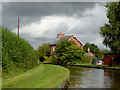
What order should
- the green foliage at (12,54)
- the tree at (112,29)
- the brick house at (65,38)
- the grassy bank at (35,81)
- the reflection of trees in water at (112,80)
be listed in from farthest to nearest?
the brick house at (65,38), the tree at (112,29), the reflection of trees in water at (112,80), the green foliage at (12,54), the grassy bank at (35,81)

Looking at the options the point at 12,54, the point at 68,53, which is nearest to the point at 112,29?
the point at 68,53

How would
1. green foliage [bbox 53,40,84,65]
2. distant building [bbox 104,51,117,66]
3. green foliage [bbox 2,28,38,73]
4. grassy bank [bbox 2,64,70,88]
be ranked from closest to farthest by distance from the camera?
grassy bank [bbox 2,64,70,88] < green foliage [bbox 2,28,38,73] < distant building [bbox 104,51,117,66] < green foliage [bbox 53,40,84,65]

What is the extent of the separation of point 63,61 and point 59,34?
83.2 feet

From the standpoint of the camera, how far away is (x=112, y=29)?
35.2 metres

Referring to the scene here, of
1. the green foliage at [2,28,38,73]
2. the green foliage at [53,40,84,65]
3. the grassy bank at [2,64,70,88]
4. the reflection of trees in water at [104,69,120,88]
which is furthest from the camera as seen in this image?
the green foliage at [53,40,84,65]

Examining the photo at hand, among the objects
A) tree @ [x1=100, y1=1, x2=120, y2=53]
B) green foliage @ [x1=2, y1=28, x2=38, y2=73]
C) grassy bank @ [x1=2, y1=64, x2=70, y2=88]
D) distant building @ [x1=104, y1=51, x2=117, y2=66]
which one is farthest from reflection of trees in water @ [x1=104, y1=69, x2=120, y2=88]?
distant building @ [x1=104, y1=51, x2=117, y2=66]

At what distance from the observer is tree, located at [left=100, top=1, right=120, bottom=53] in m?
33.4

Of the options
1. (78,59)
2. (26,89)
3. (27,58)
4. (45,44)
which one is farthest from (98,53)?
(26,89)

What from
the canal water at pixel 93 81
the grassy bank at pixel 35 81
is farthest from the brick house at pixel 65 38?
the grassy bank at pixel 35 81

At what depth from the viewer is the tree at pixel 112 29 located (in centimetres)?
3341

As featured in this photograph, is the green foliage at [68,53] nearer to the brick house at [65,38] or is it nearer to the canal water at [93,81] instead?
the brick house at [65,38]

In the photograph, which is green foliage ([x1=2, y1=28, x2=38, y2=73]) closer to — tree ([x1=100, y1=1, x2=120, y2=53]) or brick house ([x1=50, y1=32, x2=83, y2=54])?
tree ([x1=100, y1=1, x2=120, y2=53])

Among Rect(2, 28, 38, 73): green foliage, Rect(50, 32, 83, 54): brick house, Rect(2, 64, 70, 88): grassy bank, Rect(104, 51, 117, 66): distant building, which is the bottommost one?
Rect(104, 51, 117, 66): distant building

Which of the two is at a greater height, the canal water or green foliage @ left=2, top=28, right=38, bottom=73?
green foliage @ left=2, top=28, right=38, bottom=73
